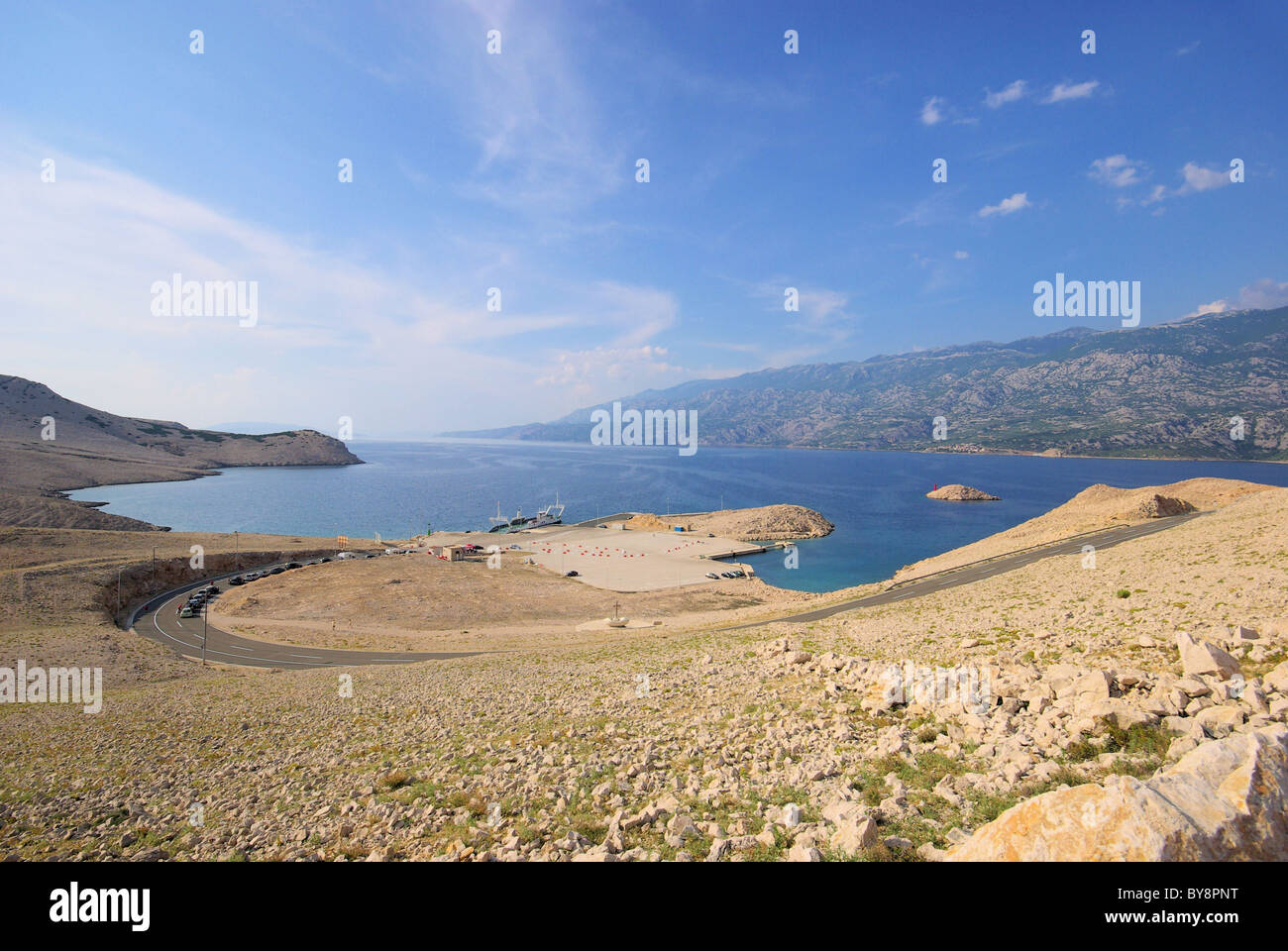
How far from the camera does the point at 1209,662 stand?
10.7 m

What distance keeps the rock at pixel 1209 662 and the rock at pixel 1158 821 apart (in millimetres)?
6258

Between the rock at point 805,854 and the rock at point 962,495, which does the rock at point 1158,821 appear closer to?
the rock at point 805,854

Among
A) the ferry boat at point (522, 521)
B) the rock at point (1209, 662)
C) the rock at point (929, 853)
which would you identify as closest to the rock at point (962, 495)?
the ferry boat at point (522, 521)

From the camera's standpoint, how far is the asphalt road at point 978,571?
34.6 m

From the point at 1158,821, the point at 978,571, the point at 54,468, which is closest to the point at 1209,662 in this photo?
the point at 1158,821

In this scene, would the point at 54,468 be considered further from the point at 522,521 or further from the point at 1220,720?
the point at 1220,720

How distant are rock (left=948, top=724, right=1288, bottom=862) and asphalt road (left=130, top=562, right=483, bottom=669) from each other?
3138 centimetres

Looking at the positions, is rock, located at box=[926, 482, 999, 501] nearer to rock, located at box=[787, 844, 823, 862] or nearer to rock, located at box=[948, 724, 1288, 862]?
rock, located at box=[948, 724, 1288, 862]

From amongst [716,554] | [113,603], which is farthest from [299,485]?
[716,554]

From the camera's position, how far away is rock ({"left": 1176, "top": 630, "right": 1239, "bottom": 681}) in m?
10.7

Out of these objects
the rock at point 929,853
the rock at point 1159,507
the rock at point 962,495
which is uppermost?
the rock at point 929,853

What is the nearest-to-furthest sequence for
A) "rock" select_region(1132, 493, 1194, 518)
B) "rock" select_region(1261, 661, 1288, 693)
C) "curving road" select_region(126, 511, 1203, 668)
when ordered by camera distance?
"rock" select_region(1261, 661, 1288, 693), "curving road" select_region(126, 511, 1203, 668), "rock" select_region(1132, 493, 1194, 518)

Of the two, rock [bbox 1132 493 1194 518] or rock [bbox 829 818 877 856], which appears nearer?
rock [bbox 829 818 877 856]

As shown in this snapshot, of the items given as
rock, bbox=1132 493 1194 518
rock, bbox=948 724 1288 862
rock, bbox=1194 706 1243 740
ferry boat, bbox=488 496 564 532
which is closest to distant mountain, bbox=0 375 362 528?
ferry boat, bbox=488 496 564 532
